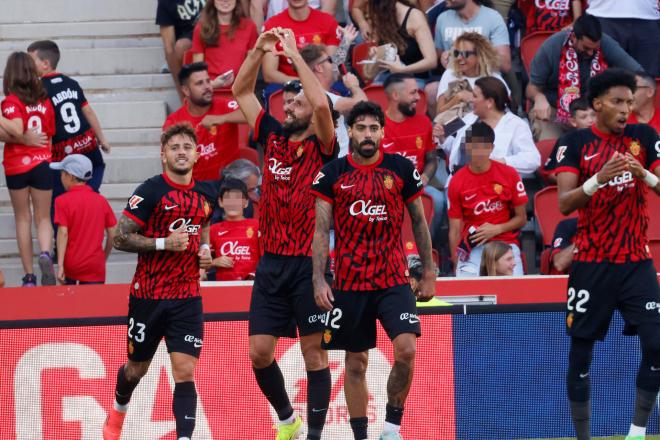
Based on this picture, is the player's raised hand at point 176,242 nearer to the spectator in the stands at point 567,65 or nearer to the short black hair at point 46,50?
the short black hair at point 46,50

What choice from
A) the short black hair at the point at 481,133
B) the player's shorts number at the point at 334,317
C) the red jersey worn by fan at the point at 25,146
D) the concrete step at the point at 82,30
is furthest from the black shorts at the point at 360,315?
the concrete step at the point at 82,30

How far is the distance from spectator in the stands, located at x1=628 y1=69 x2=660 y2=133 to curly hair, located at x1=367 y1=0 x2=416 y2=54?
8.37 ft

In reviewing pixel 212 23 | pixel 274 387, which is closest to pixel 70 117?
pixel 212 23

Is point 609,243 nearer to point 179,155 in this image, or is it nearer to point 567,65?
point 179,155

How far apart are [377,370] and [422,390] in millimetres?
381

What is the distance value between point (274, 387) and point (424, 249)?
1493mm

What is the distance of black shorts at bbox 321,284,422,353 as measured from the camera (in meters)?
8.62

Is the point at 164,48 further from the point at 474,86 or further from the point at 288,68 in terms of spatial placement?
the point at 474,86

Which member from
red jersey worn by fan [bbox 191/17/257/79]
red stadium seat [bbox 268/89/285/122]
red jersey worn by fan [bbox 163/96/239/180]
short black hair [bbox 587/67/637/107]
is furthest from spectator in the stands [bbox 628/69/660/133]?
red jersey worn by fan [bbox 191/17/257/79]

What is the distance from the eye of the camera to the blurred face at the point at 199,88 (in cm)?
1294

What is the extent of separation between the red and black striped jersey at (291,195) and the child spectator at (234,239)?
2193mm

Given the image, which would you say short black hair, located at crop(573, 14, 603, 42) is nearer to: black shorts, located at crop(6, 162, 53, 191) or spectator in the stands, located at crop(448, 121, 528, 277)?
spectator in the stands, located at crop(448, 121, 528, 277)

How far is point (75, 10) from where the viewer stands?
1570 centimetres

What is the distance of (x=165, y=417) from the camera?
33.3ft
